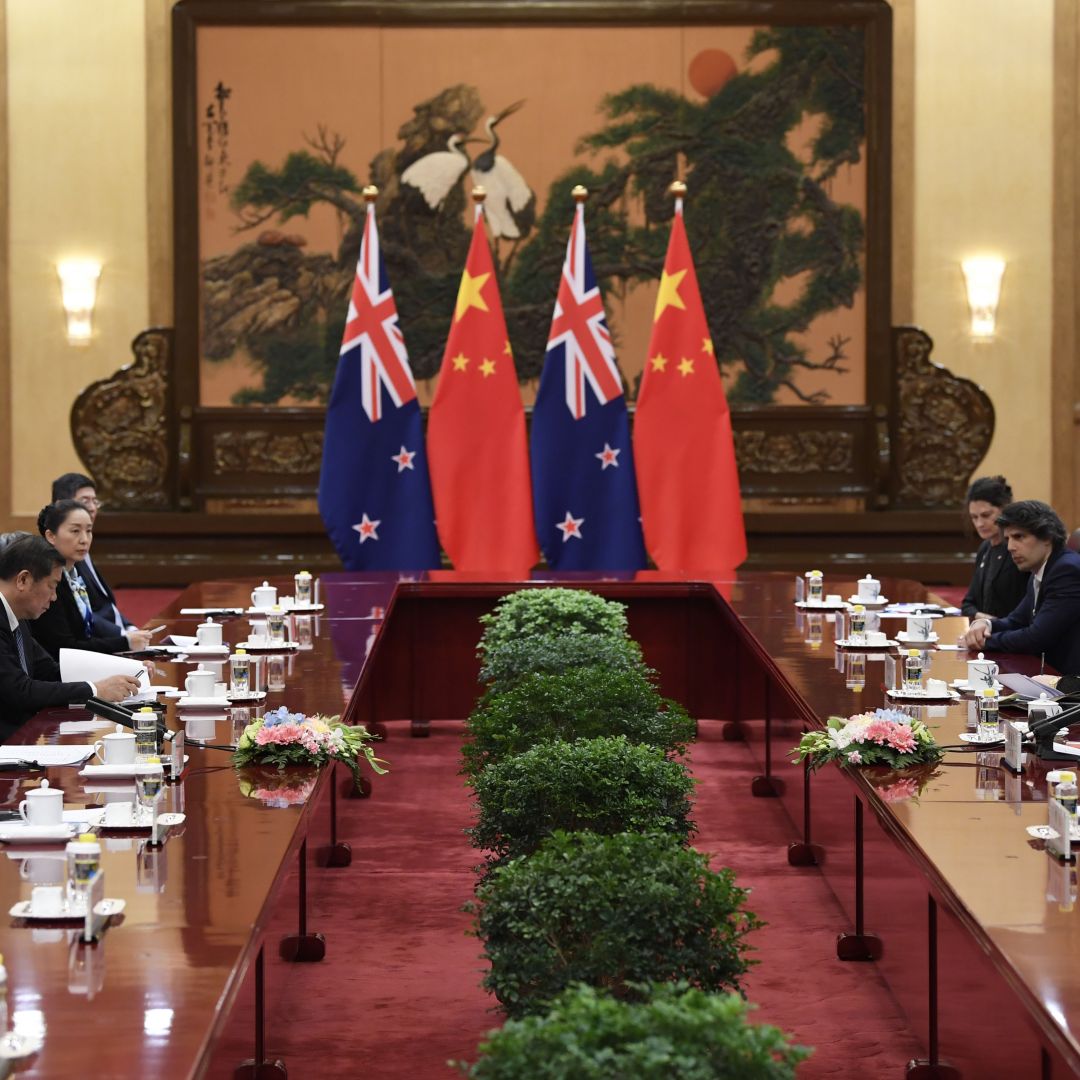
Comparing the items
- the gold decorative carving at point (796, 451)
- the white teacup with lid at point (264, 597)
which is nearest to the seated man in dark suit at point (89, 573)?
the white teacup with lid at point (264, 597)

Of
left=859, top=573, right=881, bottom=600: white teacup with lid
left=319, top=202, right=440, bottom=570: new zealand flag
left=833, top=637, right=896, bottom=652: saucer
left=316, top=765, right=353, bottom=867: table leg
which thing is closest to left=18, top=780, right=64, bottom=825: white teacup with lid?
left=316, top=765, right=353, bottom=867: table leg

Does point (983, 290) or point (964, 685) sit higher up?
point (983, 290)

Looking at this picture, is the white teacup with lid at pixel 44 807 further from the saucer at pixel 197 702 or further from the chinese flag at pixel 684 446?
the chinese flag at pixel 684 446

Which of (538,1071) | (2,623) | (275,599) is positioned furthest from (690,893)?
(275,599)

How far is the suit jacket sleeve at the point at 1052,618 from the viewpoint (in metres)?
6.11

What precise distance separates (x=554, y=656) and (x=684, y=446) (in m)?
3.58

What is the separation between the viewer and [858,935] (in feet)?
16.3

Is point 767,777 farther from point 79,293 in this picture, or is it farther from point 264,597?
point 79,293

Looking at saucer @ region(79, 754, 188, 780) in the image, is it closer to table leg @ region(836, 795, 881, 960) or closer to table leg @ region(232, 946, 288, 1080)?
table leg @ region(232, 946, 288, 1080)

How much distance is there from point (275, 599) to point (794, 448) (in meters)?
6.42

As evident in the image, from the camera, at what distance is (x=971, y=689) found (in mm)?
5102

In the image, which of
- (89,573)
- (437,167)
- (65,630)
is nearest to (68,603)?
(65,630)

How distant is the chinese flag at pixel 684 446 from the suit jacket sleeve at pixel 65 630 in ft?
12.9

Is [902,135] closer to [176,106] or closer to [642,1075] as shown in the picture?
[176,106]
